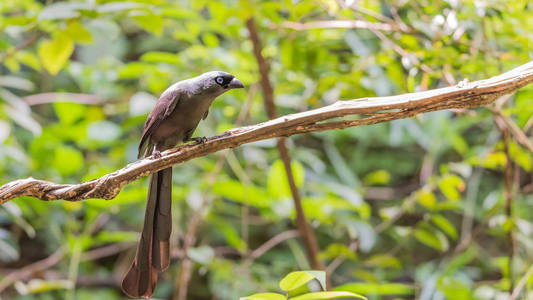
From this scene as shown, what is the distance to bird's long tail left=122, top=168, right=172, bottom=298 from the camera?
1.42m

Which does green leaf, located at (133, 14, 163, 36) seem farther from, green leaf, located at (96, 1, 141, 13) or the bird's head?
the bird's head

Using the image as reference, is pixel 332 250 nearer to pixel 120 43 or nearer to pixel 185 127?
pixel 185 127

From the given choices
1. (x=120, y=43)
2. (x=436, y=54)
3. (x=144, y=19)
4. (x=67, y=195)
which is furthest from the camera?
(x=120, y=43)

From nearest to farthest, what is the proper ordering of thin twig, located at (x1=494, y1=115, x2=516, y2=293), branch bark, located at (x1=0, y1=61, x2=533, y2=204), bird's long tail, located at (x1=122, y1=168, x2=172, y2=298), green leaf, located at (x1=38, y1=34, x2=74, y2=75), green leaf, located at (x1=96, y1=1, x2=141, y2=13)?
branch bark, located at (x1=0, y1=61, x2=533, y2=204), bird's long tail, located at (x1=122, y1=168, x2=172, y2=298), green leaf, located at (x1=96, y1=1, x2=141, y2=13), green leaf, located at (x1=38, y1=34, x2=74, y2=75), thin twig, located at (x1=494, y1=115, x2=516, y2=293)

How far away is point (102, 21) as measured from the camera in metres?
1.84

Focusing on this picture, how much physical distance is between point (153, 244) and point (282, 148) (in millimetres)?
729

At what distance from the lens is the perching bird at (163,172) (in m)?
1.43

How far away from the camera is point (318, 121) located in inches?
45.7

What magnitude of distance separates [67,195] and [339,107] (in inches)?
28.0

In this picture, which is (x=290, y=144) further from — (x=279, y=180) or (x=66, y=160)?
(x=66, y=160)

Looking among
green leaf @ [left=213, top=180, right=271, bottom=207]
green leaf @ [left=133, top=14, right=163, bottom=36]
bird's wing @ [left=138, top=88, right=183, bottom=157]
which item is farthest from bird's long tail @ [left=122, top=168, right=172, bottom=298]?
green leaf @ [left=213, top=180, right=271, bottom=207]

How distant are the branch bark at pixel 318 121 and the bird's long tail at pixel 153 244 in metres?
0.24

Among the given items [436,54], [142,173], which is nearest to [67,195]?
[142,173]

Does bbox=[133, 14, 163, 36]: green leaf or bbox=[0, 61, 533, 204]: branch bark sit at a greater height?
bbox=[133, 14, 163, 36]: green leaf
